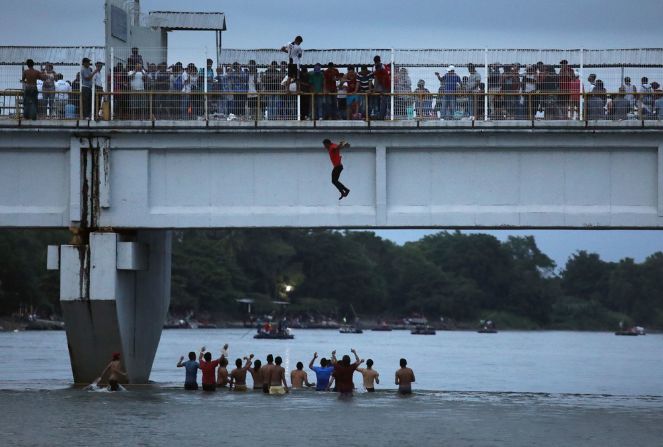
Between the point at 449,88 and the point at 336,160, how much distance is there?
3.84 metres

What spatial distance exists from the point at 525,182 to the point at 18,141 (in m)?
13.3

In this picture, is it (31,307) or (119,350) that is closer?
(119,350)

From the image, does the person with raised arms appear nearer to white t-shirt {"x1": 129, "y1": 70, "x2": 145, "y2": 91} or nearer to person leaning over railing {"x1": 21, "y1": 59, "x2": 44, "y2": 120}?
white t-shirt {"x1": 129, "y1": 70, "x2": 145, "y2": 91}

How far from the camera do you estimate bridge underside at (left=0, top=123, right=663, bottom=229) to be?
124ft

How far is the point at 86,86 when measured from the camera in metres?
38.9

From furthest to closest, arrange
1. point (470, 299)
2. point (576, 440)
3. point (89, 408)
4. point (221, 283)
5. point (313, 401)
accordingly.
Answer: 1. point (470, 299)
2. point (221, 283)
3. point (313, 401)
4. point (89, 408)
5. point (576, 440)

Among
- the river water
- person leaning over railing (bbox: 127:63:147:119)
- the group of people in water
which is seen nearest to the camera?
the river water

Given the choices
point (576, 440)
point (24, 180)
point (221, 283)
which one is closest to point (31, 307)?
point (221, 283)

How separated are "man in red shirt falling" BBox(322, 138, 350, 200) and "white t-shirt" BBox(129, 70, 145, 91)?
5.37 metres

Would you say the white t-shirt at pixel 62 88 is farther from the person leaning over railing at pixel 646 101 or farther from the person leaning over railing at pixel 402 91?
the person leaning over railing at pixel 646 101

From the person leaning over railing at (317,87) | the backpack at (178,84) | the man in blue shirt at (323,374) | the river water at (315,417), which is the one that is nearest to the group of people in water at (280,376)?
the man in blue shirt at (323,374)

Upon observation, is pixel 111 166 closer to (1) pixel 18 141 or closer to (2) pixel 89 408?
(1) pixel 18 141

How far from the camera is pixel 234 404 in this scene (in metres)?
37.0

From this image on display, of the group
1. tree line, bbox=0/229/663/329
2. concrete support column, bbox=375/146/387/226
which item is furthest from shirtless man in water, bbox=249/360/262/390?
tree line, bbox=0/229/663/329
